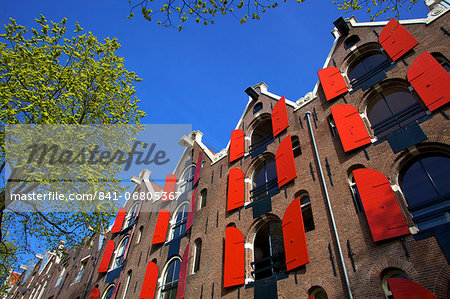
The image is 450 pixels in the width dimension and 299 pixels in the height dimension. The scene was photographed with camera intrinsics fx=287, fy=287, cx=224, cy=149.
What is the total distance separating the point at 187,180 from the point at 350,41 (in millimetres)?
13354

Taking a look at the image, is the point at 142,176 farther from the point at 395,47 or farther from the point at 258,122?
the point at 395,47

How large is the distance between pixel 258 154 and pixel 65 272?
24.2 m

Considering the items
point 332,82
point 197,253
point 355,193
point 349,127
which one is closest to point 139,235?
point 197,253

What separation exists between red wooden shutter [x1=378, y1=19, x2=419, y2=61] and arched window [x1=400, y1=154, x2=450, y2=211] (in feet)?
15.4

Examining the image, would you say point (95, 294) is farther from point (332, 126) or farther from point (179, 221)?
point (332, 126)

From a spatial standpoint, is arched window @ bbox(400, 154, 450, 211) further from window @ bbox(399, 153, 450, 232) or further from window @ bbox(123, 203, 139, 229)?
window @ bbox(123, 203, 139, 229)

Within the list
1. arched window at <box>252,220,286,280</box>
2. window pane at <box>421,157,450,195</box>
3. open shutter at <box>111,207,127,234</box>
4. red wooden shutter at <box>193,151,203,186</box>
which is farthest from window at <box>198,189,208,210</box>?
window pane at <box>421,157,450,195</box>

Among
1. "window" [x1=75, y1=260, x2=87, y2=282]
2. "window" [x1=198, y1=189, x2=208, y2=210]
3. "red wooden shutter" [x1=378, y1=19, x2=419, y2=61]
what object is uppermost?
"red wooden shutter" [x1=378, y1=19, x2=419, y2=61]

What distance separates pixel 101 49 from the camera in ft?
47.3

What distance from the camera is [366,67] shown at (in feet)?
43.1

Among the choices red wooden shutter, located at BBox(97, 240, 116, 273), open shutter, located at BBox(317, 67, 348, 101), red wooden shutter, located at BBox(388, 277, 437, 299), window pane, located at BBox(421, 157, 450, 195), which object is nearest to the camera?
red wooden shutter, located at BBox(388, 277, 437, 299)

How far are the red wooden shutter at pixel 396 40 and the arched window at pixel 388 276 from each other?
319 inches

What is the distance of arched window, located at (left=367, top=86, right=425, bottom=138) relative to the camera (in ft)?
34.1

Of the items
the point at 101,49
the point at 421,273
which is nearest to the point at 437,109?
the point at 421,273
